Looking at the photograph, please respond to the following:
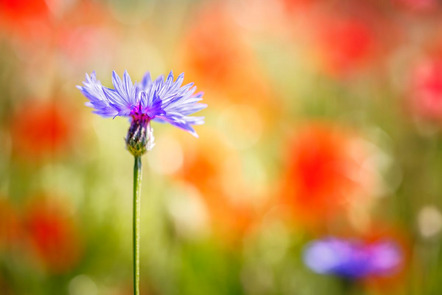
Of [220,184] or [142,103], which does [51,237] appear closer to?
[220,184]

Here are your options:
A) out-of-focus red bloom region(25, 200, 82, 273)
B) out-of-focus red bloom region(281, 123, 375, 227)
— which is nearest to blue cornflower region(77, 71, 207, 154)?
out-of-focus red bloom region(25, 200, 82, 273)

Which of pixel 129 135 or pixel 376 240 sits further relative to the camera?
pixel 376 240

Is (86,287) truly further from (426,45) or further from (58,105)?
(426,45)

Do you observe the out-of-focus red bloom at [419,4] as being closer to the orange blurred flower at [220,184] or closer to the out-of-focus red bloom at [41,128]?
the orange blurred flower at [220,184]

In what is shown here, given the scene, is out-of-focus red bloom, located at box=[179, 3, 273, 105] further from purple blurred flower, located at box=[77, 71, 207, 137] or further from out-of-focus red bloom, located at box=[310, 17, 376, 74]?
purple blurred flower, located at box=[77, 71, 207, 137]

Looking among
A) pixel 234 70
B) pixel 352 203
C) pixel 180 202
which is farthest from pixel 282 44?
pixel 180 202

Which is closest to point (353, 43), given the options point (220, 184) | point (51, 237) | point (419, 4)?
point (419, 4)
